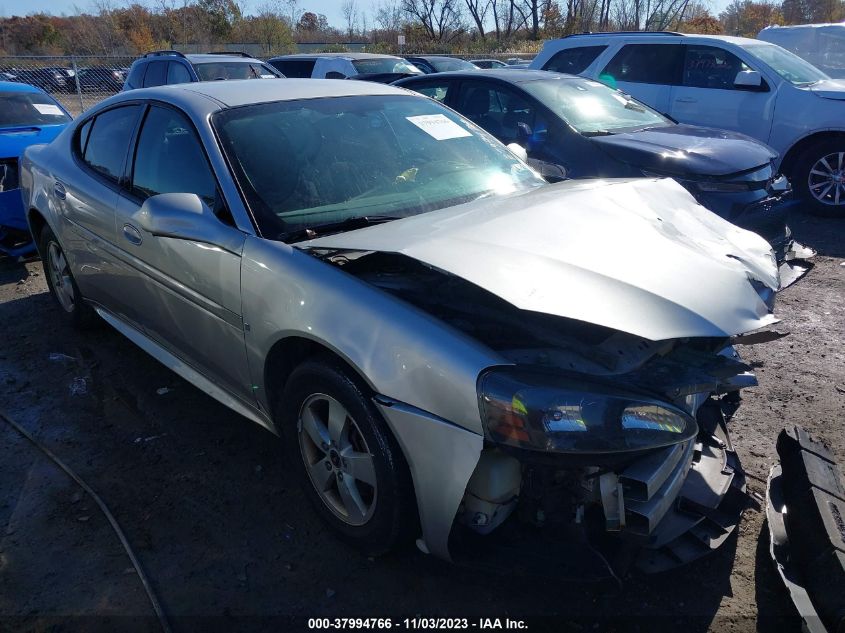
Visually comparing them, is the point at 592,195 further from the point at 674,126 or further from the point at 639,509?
the point at 674,126

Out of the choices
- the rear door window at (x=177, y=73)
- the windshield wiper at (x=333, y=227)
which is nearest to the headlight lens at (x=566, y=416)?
the windshield wiper at (x=333, y=227)

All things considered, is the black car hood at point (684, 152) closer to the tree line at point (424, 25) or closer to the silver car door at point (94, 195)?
the silver car door at point (94, 195)

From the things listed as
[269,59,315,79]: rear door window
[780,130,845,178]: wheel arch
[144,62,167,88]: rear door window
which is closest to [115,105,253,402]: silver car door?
[780,130,845,178]: wheel arch

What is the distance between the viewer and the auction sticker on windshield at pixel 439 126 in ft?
11.6

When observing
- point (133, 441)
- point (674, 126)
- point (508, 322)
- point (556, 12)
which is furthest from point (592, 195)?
point (556, 12)

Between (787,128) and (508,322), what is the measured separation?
6634mm

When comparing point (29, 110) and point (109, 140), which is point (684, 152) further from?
point (29, 110)

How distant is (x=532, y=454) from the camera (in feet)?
6.36

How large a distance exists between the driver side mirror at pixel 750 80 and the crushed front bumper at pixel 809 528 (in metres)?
5.87

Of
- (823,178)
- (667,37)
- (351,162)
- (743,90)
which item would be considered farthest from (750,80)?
(351,162)

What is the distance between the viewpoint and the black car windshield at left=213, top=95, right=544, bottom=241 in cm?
284

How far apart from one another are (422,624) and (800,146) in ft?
24.0

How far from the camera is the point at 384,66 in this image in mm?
12406

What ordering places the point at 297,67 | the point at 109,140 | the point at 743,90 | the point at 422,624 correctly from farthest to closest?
the point at 297,67, the point at 743,90, the point at 109,140, the point at 422,624
